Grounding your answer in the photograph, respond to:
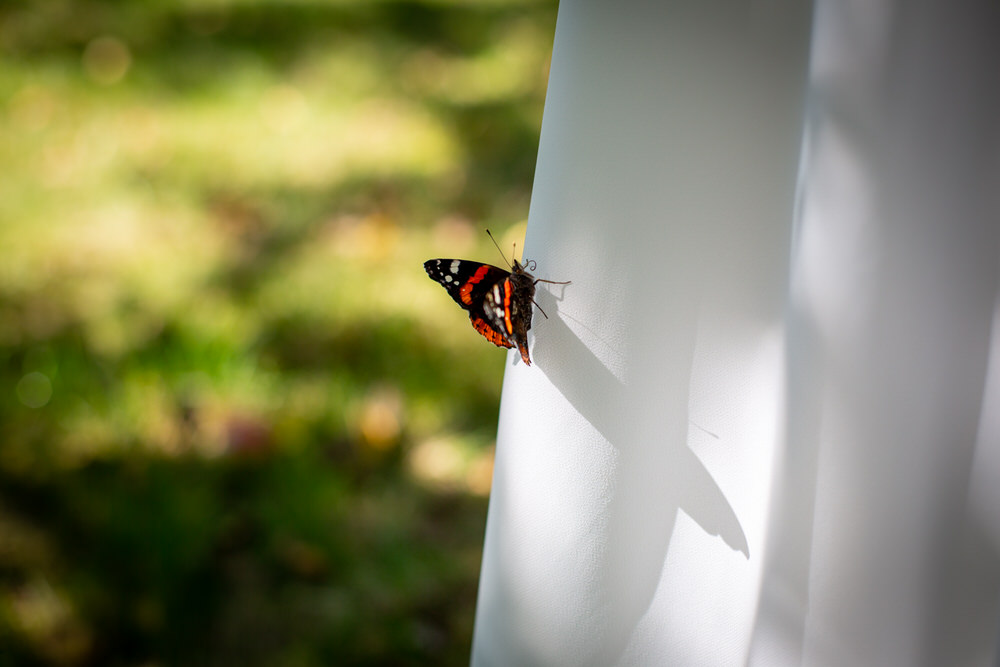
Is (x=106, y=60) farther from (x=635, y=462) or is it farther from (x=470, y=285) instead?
(x=635, y=462)

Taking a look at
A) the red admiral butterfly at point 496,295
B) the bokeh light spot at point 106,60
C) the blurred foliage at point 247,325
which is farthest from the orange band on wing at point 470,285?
the bokeh light spot at point 106,60

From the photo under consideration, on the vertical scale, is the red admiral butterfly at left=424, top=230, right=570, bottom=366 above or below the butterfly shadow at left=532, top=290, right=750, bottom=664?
above

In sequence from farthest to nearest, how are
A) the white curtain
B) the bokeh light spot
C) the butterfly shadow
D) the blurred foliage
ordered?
the bokeh light spot
the blurred foliage
the butterfly shadow
the white curtain

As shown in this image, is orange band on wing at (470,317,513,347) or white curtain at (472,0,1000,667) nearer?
white curtain at (472,0,1000,667)

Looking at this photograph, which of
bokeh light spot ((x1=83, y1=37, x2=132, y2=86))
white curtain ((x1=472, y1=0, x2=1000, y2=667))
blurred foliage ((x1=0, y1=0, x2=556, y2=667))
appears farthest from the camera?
bokeh light spot ((x1=83, y1=37, x2=132, y2=86))

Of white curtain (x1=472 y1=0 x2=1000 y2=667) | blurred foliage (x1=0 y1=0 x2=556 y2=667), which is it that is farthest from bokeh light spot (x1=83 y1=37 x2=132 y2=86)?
white curtain (x1=472 y1=0 x2=1000 y2=667)

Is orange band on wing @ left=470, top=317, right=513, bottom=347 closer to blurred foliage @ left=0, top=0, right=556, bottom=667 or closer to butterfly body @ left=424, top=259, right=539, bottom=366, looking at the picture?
butterfly body @ left=424, top=259, right=539, bottom=366

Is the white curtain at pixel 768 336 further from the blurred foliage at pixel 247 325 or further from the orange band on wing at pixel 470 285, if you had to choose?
the blurred foliage at pixel 247 325

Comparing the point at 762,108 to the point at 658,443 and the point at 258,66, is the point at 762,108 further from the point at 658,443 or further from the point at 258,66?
the point at 258,66
